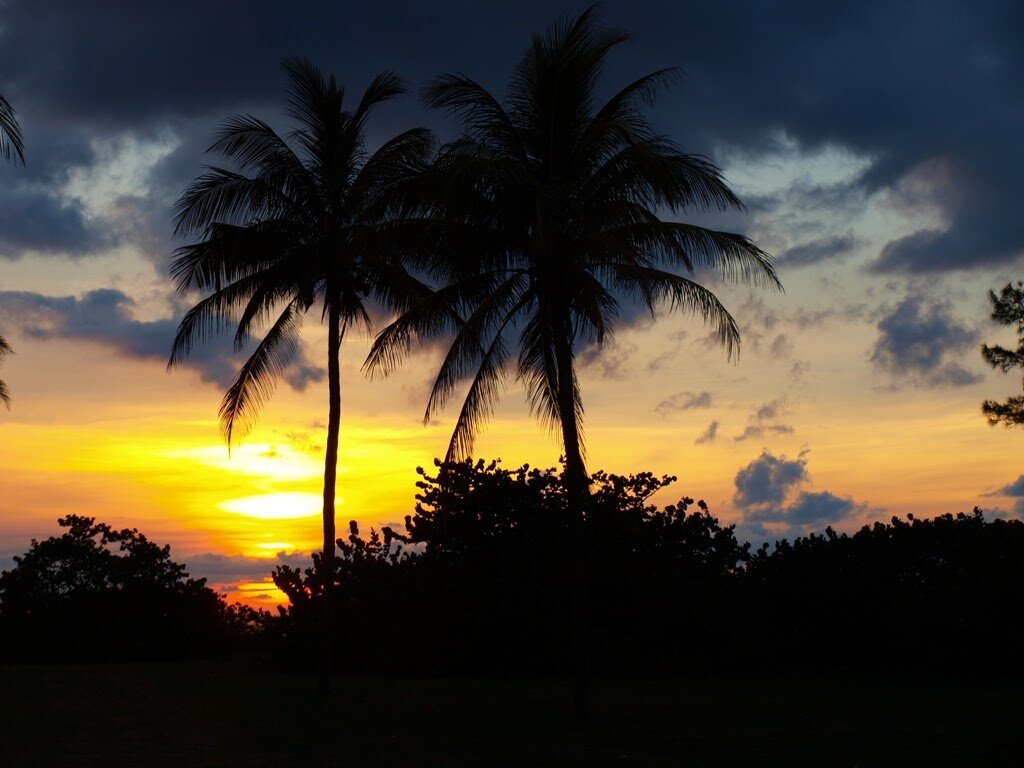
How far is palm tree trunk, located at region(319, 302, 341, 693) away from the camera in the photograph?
21.1 m

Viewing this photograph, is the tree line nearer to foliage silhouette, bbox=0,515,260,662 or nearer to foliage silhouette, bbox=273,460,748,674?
foliage silhouette, bbox=273,460,748,674

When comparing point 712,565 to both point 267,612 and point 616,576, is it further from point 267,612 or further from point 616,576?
point 267,612

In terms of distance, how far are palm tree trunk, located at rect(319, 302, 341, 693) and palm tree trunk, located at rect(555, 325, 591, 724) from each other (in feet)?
19.4

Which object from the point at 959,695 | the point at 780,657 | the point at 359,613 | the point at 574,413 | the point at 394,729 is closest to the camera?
the point at 394,729

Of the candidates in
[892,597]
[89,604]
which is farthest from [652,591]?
[89,604]

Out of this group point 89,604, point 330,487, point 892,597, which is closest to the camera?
point 330,487

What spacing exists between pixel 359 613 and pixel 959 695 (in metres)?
14.8

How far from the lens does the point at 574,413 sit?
1783 cm

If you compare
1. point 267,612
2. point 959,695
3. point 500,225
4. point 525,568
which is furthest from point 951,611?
point 267,612

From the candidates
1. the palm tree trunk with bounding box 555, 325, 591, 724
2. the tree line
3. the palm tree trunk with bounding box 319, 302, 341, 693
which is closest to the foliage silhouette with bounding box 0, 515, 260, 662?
the tree line

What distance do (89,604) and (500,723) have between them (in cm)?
2305

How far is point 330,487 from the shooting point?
70.8 feet

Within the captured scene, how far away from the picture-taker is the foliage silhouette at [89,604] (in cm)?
3497

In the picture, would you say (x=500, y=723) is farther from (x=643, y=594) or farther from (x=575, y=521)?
(x=643, y=594)
